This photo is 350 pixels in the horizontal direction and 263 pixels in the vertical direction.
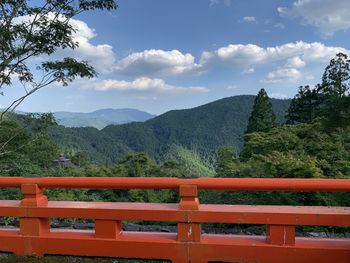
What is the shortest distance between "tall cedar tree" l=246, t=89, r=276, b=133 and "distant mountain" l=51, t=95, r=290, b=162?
6225 cm

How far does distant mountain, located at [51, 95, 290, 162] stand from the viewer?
112688 millimetres

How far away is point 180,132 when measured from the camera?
143 metres

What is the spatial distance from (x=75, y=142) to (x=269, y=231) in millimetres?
100856

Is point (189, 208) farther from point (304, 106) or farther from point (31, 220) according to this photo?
point (304, 106)

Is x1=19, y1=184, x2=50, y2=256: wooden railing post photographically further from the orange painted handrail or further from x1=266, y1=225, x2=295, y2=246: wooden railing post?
x1=266, y1=225, x2=295, y2=246: wooden railing post

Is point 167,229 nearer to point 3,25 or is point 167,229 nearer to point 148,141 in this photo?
point 3,25

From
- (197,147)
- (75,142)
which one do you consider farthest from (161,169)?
(197,147)

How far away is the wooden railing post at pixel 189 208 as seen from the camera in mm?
3703

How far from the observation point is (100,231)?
394cm

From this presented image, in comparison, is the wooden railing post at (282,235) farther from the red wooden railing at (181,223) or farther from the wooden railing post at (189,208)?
the wooden railing post at (189,208)

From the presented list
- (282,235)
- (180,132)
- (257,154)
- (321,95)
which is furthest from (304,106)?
(180,132)

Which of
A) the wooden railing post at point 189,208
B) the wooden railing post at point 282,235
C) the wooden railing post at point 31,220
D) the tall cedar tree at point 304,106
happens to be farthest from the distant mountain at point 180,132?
the wooden railing post at point 282,235

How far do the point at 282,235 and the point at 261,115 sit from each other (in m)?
37.3

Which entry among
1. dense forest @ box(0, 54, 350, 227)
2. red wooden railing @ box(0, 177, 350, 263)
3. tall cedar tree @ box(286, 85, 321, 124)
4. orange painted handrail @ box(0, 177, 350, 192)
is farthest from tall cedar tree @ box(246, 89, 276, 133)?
orange painted handrail @ box(0, 177, 350, 192)
